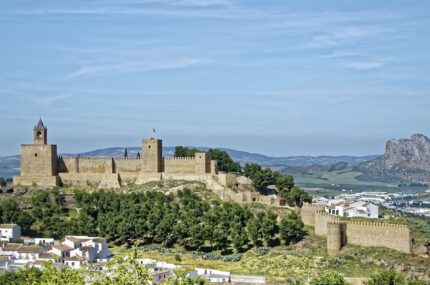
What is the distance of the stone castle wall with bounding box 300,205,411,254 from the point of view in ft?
152

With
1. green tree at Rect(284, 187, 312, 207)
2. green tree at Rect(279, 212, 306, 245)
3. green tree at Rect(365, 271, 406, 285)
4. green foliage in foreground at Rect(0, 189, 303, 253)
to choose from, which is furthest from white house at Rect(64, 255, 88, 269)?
green tree at Rect(284, 187, 312, 207)

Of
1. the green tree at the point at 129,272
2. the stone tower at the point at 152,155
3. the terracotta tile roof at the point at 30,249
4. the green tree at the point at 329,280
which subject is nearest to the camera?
the green tree at the point at 129,272

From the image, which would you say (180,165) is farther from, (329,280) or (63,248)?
(329,280)

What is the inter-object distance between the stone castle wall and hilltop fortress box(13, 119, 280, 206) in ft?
38.8

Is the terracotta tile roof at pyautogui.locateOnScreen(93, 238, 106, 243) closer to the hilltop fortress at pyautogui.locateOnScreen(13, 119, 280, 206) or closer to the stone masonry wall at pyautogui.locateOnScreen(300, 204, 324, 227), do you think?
the hilltop fortress at pyautogui.locateOnScreen(13, 119, 280, 206)

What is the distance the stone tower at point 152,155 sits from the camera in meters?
61.0

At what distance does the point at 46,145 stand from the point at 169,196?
40.9 feet

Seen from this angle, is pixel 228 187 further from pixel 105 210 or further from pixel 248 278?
pixel 248 278

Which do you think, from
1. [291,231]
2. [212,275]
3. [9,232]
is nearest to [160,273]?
[212,275]

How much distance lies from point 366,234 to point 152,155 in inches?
809

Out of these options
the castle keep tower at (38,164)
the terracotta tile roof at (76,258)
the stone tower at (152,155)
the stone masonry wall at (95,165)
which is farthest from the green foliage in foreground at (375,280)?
the castle keep tower at (38,164)

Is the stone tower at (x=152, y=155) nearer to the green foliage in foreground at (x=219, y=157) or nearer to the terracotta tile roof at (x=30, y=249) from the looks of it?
the green foliage in foreground at (x=219, y=157)

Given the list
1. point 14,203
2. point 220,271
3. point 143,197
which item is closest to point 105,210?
point 143,197

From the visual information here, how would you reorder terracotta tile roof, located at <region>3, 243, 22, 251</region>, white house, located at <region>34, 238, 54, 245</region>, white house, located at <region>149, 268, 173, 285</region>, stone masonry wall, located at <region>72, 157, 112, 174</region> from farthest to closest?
stone masonry wall, located at <region>72, 157, 112, 174</region> → white house, located at <region>34, 238, 54, 245</region> → terracotta tile roof, located at <region>3, 243, 22, 251</region> → white house, located at <region>149, 268, 173, 285</region>
